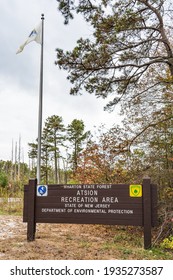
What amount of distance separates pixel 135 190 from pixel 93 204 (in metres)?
0.88

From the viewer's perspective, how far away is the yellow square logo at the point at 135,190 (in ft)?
18.6

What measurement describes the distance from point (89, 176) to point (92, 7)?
5438 millimetres

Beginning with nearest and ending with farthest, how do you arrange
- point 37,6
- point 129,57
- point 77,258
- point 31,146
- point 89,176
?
point 77,258 → point 129,57 → point 89,176 → point 37,6 → point 31,146

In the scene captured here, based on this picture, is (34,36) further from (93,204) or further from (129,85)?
(93,204)

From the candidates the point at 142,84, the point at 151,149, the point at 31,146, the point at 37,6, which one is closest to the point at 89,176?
the point at 151,149

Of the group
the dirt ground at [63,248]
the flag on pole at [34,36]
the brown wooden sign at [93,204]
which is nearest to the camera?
the dirt ground at [63,248]

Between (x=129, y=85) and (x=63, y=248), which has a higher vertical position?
(x=129, y=85)

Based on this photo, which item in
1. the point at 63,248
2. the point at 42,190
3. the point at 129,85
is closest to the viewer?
the point at 63,248

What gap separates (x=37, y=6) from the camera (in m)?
11.0

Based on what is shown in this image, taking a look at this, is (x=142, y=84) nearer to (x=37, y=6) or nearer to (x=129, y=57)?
(x=129, y=57)

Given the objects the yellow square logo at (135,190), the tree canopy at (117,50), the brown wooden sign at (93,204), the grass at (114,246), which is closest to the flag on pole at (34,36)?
the tree canopy at (117,50)

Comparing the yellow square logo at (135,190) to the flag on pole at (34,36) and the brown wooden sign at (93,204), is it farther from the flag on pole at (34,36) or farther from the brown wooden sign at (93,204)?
the flag on pole at (34,36)

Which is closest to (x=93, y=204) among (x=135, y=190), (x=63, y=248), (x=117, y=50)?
(x=135, y=190)

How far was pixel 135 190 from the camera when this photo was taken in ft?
18.6
